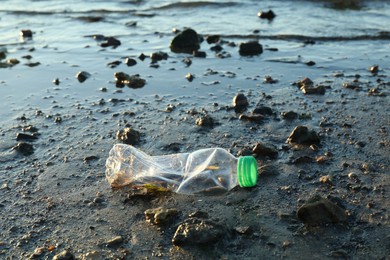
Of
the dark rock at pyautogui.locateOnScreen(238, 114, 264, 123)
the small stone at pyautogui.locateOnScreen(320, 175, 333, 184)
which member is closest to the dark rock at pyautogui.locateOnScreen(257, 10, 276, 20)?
the dark rock at pyautogui.locateOnScreen(238, 114, 264, 123)

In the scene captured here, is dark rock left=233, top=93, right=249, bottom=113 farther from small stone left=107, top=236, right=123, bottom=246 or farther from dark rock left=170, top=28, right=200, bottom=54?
dark rock left=170, top=28, right=200, bottom=54

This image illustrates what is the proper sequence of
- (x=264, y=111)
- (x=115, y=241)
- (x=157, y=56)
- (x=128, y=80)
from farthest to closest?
1. (x=157, y=56)
2. (x=128, y=80)
3. (x=264, y=111)
4. (x=115, y=241)

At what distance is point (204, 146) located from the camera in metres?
4.55

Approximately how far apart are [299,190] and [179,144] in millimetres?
1289

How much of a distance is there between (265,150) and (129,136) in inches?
49.0

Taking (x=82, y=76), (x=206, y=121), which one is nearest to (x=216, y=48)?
(x=82, y=76)

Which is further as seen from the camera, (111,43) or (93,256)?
(111,43)

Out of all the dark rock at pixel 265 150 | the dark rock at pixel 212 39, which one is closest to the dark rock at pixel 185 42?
the dark rock at pixel 212 39

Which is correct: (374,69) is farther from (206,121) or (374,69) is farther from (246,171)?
(246,171)

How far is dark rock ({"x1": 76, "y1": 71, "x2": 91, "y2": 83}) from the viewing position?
683 cm

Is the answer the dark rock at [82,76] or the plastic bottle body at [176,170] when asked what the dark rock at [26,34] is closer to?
the dark rock at [82,76]

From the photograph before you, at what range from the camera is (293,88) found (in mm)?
6148

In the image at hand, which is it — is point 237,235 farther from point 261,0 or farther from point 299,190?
point 261,0

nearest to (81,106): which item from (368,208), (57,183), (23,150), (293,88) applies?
(23,150)
